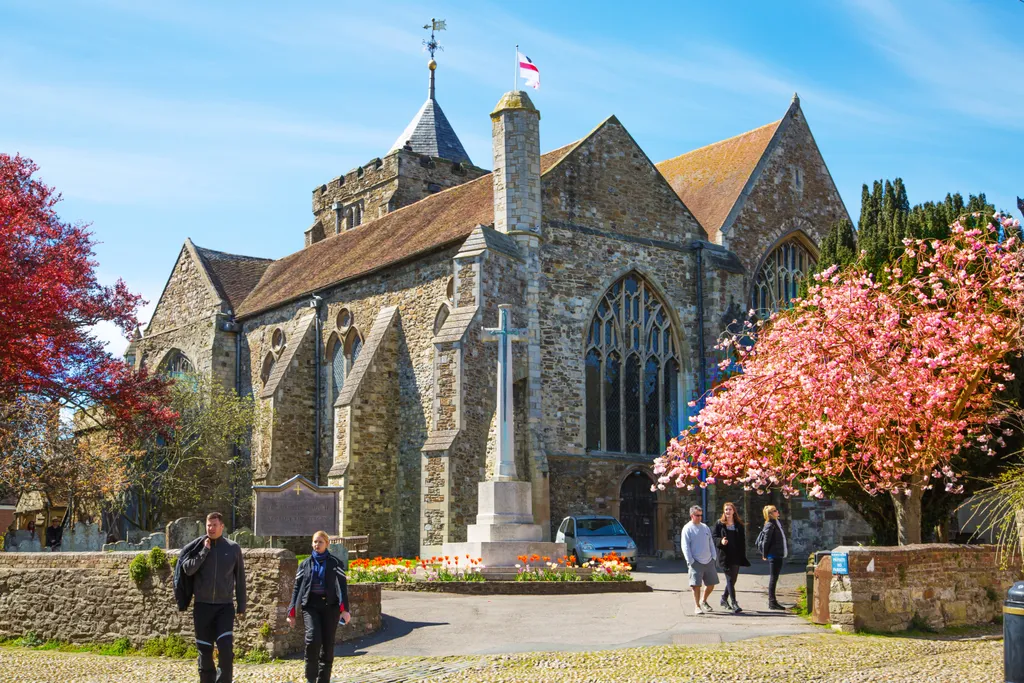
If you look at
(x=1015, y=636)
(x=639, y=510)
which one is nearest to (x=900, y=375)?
(x=1015, y=636)

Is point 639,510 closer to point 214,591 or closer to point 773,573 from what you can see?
point 773,573

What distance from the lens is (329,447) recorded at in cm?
3167

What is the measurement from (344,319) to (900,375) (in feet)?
55.9

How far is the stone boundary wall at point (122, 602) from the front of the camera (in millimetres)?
12055

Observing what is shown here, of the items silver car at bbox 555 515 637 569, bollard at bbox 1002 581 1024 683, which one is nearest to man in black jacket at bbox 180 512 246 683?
bollard at bbox 1002 581 1024 683

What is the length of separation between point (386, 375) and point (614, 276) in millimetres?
6154

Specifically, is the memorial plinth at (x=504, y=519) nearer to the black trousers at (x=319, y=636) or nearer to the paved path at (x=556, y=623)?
the paved path at (x=556, y=623)

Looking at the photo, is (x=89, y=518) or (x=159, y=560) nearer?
(x=159, y=560)

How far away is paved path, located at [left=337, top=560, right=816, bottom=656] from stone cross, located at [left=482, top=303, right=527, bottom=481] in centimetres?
277

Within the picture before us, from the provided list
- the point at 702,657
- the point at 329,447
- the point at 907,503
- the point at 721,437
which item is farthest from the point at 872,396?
the point at 329,447

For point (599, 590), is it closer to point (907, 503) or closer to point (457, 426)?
point (907, 503)

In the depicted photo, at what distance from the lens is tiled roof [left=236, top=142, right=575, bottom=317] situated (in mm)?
28250

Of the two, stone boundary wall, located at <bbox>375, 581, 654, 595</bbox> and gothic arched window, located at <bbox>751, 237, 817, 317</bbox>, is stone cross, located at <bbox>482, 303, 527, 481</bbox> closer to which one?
stone boundary wall, located at <bbox>375, 581, 654, 595</bbox>

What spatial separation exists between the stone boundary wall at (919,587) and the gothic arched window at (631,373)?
12.7 metres
